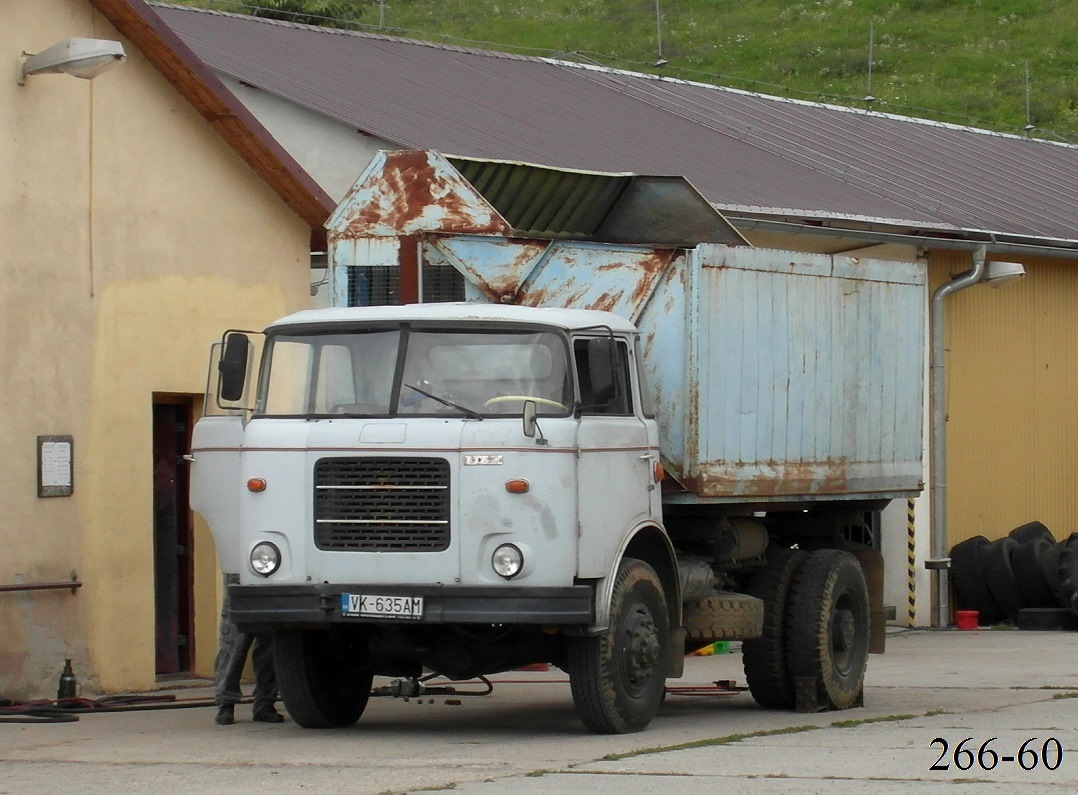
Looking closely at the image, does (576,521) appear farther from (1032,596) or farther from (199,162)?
(1032,596)

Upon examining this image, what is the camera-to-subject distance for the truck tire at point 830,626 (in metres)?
14.0

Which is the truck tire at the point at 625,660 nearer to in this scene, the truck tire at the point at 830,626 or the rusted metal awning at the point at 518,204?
the truck tire at the point at 830,626

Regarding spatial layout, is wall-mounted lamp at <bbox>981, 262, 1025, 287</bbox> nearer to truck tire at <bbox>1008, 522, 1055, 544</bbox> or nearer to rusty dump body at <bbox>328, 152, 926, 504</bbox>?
truck tire at <bbox>1008, 522, 1055, 544</bbox>

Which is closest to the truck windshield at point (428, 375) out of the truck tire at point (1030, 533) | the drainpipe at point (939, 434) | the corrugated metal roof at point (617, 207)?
the corrugated metal roof at point (617, 207)

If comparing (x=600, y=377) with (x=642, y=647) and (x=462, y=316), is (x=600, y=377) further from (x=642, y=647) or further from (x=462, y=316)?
(x=642, y=647)

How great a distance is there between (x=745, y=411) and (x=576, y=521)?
2129mm

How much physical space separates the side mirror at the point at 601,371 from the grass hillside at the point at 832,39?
2201 inches

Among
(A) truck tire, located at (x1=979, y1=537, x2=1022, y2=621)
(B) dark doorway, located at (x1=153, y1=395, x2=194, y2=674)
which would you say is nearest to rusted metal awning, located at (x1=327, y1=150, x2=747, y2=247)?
(B) dark doorway, located at (x1=153, y1=395, x2=194, y2=674)

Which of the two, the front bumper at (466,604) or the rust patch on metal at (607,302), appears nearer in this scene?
the front bumper at (466,604)

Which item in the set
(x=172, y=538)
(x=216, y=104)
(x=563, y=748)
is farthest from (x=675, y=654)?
(x=216, y=104)

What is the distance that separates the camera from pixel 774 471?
13.6 metres

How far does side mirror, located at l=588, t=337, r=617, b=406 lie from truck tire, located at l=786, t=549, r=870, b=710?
284 centimetres

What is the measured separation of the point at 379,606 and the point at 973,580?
14.0 meters

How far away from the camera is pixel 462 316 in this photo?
12.0m
